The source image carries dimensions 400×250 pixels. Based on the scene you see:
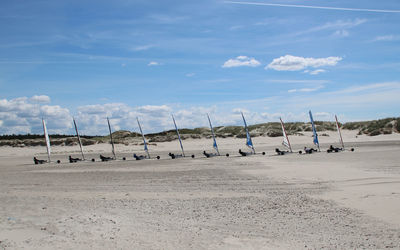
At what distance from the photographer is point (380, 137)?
41625 millimetres

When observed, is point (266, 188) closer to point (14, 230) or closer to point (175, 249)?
point (175, 249)

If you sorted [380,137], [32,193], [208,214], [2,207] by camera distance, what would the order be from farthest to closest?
[380,137]
[32,193]
[2,207]
[208,214]

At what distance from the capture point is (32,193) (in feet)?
46.8

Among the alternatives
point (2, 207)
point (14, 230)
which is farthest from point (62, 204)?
point (14, 230)

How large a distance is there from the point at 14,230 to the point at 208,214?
4.71 meters

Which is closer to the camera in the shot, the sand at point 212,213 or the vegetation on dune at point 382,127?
the sand at point 212,213

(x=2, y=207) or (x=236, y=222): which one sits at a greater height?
(x=2, y=207)

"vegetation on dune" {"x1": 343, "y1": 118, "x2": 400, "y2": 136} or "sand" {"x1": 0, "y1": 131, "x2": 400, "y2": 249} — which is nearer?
"sand" {"x1": 0, "y1": 131, "x2": 400, "y2": 249}

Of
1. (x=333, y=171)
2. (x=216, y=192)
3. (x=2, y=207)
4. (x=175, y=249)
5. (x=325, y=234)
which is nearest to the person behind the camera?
(x=175, y=249)

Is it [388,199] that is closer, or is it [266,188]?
[388,199]

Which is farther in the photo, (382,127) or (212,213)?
(382,127)

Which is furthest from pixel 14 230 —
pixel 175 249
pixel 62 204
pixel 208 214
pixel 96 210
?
pixel 208 214

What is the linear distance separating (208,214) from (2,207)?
6612 mm

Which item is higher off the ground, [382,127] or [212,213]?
[212,213]
